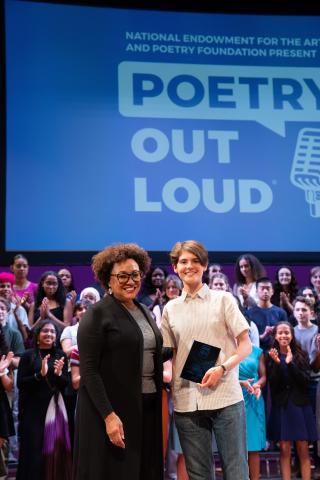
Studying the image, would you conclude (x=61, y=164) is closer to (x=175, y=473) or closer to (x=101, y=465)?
(x=175, y=473)

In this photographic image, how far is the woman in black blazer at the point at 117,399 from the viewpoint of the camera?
8.62 ft

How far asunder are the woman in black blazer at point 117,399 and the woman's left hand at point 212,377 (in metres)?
0.19

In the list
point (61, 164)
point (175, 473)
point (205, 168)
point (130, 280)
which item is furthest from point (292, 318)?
point (130, 280)

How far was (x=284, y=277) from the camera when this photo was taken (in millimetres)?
6613

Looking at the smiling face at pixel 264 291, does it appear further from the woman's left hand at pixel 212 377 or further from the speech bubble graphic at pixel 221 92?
the woman's left hand at pixel 212 377

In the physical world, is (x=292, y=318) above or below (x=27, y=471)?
above

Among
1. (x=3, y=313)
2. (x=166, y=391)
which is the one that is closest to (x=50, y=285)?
(x=3, y=313)

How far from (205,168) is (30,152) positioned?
1.94 m

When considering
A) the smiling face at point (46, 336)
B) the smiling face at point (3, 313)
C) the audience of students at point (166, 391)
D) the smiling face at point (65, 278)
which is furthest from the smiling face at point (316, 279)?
the smiling face at point (3, 313)

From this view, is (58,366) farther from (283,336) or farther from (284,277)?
(284,277)

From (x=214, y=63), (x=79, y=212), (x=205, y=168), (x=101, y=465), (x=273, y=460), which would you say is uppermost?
(x=214, y=63)

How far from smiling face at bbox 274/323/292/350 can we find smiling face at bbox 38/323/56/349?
171 centimetres

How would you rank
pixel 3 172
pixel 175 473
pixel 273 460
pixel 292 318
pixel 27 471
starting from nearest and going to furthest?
1. pixel 27 471
2. pixel 175 473
3. pixel 273 460
4. pixel 292 318
5. pixel 3 172

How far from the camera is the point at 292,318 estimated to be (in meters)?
6.14
